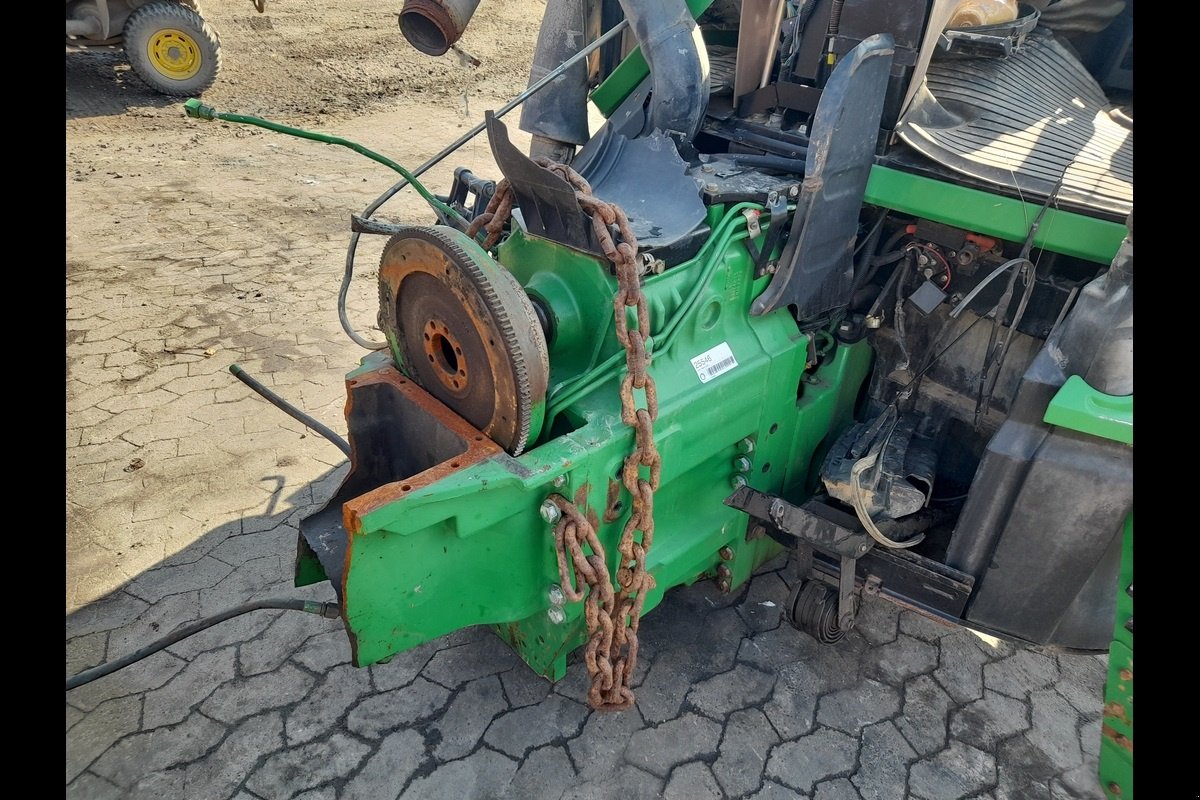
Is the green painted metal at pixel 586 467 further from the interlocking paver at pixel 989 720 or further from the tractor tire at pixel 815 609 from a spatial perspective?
the interlocking paver at pixel 989 720

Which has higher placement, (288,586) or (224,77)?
(224,77)

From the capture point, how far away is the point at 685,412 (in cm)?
231

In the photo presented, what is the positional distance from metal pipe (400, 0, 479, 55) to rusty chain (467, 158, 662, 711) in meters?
0.57

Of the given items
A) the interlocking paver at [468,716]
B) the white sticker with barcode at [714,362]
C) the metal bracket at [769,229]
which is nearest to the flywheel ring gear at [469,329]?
the white sticker with barcode at [714,362]

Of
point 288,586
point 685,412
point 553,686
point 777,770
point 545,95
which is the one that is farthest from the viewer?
point 545,95

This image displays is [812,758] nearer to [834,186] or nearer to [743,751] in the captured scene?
[743,751]

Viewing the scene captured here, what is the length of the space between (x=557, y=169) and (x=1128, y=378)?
1.50 meters

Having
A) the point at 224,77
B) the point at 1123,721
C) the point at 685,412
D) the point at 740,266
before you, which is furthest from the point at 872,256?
the point at 224,77

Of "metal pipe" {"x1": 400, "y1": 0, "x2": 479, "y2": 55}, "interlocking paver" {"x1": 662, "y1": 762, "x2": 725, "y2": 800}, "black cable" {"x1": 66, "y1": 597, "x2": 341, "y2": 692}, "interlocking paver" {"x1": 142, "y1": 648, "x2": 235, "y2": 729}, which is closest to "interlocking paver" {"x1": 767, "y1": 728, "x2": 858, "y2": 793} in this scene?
"interlocking paver" {"x1": 662, "y1": 762, "x2": 725, "y2": 800}

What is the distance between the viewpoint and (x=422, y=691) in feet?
8.74

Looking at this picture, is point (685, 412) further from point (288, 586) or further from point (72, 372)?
point (72, 372)

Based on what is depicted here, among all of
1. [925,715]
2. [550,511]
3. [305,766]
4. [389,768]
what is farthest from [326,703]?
[925,715]

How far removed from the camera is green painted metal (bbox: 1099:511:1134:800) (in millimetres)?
1886

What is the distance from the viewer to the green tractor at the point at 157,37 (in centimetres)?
797
